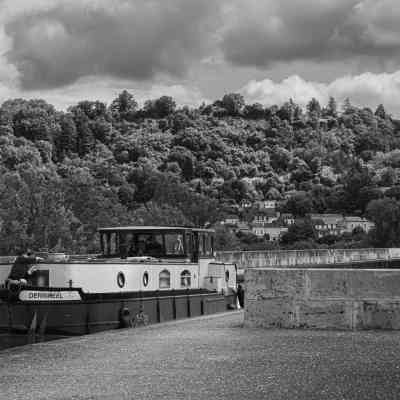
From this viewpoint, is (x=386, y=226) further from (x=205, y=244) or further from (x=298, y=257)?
(x=205, y=244)

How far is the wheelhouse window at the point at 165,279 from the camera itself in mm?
28031

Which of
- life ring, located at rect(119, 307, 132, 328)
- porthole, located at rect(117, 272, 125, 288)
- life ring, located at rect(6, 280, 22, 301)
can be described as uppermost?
porthole, located at rect(117, 272, 125, 288)

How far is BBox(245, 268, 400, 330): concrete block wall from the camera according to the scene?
558 inches

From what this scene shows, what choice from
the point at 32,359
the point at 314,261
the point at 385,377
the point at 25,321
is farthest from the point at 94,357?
the point at 314,261

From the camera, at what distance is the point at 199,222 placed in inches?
5364

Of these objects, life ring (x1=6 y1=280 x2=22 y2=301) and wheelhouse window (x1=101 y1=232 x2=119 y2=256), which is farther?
wheelhouse window (x1=101 y1=232 x2=119 y2=256)

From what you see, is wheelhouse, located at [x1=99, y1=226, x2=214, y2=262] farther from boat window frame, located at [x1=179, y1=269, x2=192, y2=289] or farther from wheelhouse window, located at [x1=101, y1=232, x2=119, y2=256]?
boat window frame, located at [x1=179, y1=269, x2=192, y2=289]

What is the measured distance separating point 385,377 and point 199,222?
12620 centimetres

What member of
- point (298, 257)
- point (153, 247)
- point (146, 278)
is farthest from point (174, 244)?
point (298, 257)

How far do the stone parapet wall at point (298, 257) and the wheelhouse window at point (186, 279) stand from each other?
13.7 metres

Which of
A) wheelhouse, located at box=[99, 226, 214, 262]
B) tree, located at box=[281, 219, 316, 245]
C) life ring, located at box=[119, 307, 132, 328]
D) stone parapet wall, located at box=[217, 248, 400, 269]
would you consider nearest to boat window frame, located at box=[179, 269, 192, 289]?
wheelhouse, located at box=[99, 226, 214, 262]

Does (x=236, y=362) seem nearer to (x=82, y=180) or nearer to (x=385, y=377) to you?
(x=385, y=377)

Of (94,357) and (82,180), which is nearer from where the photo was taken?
(94,357)

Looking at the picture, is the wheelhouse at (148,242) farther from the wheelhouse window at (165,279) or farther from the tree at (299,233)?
the tree at (299,233)
